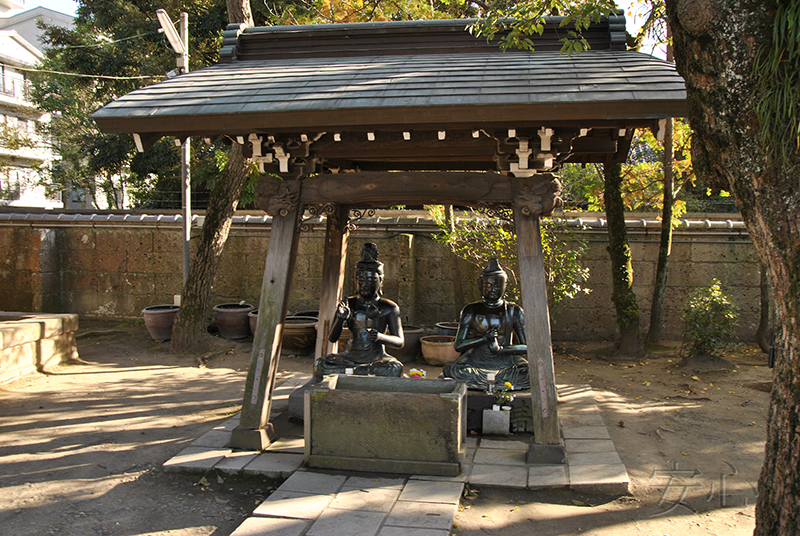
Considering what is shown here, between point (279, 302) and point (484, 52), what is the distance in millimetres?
3331

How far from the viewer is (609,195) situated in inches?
351

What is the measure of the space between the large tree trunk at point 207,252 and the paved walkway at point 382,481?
13.1 feet

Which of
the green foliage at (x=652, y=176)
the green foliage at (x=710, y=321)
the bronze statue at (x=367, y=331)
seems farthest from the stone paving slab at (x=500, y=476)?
the green foliage at (x=652, y=176)

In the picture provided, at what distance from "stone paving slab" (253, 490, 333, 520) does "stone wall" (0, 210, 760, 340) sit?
6007 mm

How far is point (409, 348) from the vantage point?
894 centimetres

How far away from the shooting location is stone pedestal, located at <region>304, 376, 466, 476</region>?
4.39 metres

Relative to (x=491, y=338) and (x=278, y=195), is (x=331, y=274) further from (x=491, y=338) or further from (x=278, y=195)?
(x=491, y=338)

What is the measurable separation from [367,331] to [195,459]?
2.15 m

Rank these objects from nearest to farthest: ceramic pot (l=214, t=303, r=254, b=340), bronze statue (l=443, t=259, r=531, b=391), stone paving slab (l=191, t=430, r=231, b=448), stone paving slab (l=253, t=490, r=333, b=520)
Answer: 1. stone paving slab (l=253, t=490, r=333, b=520)
2. stone paving slab (l=191, t=430, r=231, b=448)
3. bronze statue (l=443, t=259, r=531, b=391)
4. ceramic pot (l=214, t=303, r=254, b=340)

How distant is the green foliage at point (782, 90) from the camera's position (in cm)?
276

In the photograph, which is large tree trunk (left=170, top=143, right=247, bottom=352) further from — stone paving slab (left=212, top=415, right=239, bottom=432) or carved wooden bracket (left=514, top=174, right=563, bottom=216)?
carved wooden bracket (left=514, top=174, right=563, bottom=216)

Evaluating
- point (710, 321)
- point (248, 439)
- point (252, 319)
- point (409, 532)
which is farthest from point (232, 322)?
point (710, 321)

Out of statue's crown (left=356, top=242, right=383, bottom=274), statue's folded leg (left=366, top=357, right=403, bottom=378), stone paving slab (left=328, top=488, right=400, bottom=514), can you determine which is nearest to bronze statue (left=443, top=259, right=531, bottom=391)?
statue's folded leg (left=366, top=357, right=403, bottom=378)

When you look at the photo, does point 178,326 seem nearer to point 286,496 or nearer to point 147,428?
point 147,428
